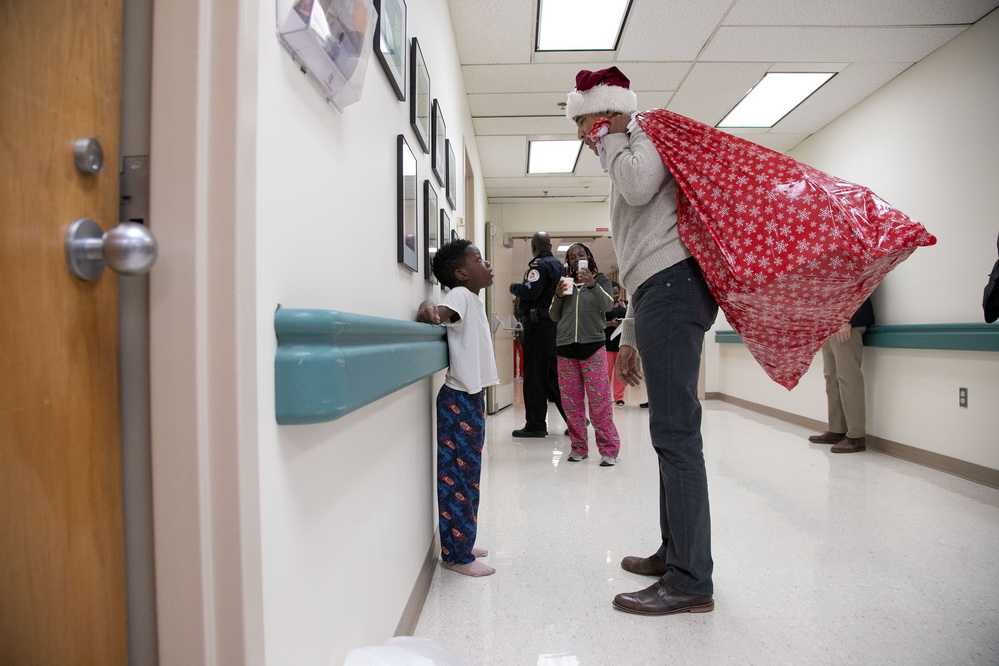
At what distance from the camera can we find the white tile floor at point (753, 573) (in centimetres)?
131

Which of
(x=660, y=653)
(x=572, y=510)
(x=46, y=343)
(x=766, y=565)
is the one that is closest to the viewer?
(x=46, y=343)

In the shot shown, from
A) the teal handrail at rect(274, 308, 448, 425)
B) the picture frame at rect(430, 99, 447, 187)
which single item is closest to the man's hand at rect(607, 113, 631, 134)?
the picture frame at rect(430, 99, 447, 187)

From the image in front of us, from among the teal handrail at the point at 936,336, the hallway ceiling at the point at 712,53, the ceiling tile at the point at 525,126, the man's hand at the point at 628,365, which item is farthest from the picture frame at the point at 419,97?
the teal handrail at the point at 936,336

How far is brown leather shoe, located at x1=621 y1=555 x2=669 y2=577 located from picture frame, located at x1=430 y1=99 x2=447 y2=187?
1579 millimetres

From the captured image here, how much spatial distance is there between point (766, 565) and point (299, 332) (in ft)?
5.85

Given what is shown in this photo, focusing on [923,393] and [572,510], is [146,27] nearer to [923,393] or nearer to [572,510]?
[572,510]

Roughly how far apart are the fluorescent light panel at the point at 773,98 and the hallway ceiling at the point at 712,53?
77mm

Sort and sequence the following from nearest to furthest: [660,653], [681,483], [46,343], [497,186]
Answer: [46,343] → [660,653] → [681,483] → [497,186]

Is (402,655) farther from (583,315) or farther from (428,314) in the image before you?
(583,315)

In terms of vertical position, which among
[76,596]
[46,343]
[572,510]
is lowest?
[572,510]

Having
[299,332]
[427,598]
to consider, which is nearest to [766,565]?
[427,598]

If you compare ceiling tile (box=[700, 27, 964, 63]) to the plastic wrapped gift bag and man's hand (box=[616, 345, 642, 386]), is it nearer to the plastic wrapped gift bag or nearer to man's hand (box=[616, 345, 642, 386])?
man's hand (box=[616, 345, 642, 386])

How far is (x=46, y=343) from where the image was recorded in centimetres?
47

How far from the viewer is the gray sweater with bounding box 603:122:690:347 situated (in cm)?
143
